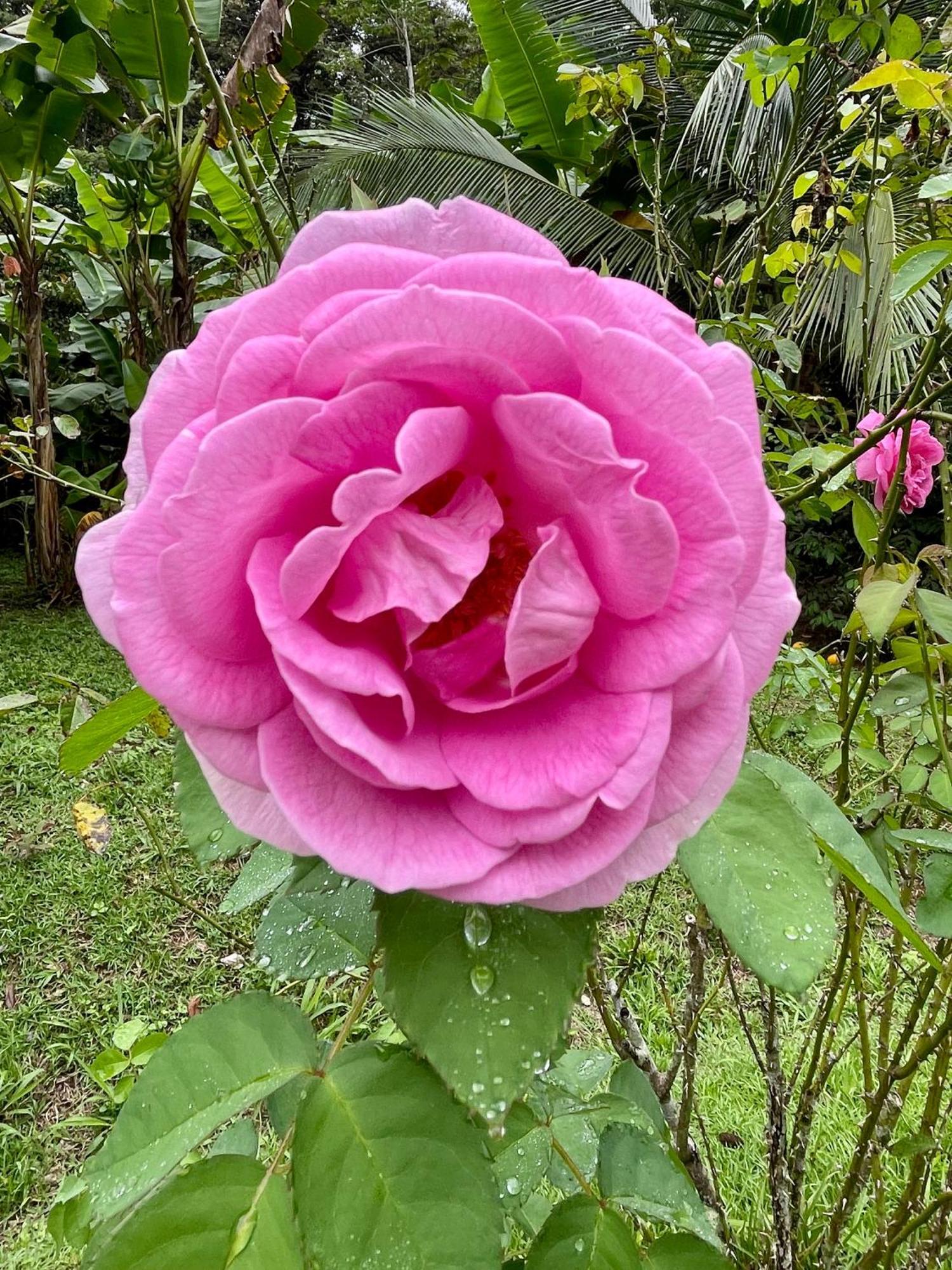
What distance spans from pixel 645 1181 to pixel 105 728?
492mm

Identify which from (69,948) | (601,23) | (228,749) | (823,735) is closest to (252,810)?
(228,749)

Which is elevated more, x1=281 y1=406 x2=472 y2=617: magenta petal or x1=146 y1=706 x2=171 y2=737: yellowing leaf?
x1=281 y1=406 x2=472 y2=617: magenta petal

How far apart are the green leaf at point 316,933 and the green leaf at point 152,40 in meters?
2.98

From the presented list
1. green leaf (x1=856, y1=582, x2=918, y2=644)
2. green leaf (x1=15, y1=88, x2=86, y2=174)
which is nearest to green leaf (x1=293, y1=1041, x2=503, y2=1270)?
green leaf (x1=856, y1=582, x2=918, y2=644)

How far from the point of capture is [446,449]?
389 millimetres

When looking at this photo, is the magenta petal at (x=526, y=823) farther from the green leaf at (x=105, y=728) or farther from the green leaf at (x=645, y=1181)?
the green leaf at (x=645, y=1181)

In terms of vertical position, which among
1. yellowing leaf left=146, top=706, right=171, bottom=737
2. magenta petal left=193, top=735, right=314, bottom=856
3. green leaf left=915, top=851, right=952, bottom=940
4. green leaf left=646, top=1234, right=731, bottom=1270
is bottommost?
green leaf left=646, top=1234, right=731, bottom=1270

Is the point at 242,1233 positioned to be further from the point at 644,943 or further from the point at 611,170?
the point at 611,170

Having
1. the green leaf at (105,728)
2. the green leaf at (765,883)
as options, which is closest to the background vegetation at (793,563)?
the green leaf at (765,883)

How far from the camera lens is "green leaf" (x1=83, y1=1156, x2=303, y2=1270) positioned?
43 cm

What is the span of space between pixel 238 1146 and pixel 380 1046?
11.3 inches

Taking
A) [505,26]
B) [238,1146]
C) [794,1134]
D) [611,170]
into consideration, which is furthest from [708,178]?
[238,1146]

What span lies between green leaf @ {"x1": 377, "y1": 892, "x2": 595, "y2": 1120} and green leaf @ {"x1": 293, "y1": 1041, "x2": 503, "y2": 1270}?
0.32 feet

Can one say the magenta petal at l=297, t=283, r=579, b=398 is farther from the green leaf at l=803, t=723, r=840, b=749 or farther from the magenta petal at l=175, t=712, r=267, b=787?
the green leaf at l=803, t=723, r=840, b=749
